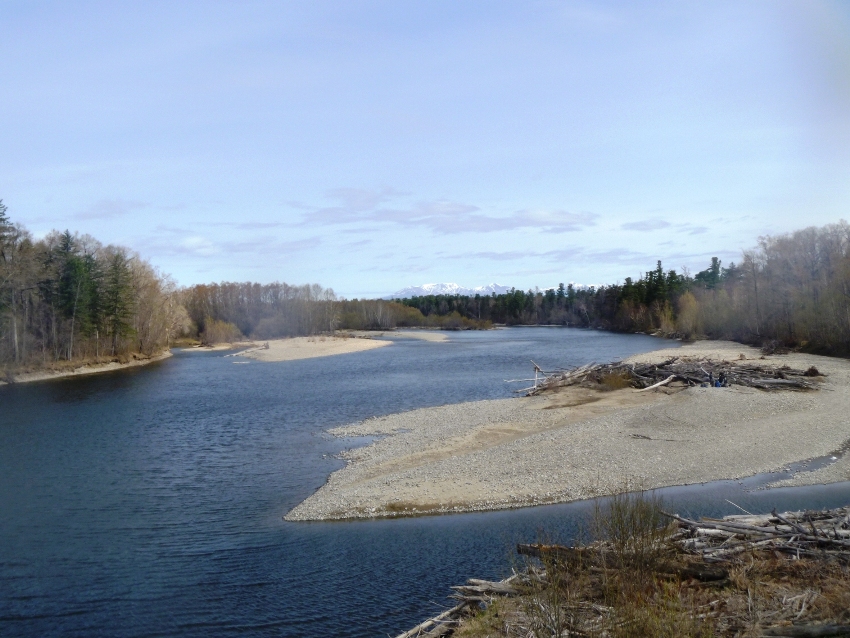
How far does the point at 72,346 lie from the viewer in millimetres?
63719

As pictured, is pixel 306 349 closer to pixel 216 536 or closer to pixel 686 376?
pixel 686 376

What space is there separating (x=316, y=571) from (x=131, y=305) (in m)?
65.1

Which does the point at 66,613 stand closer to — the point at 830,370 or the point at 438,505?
the point at 438,505

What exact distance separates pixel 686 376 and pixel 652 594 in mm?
30741

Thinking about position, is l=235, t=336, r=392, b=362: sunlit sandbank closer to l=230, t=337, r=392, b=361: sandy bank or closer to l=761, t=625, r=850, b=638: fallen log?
l=230, t=337, r=392, b=361: sandy bank

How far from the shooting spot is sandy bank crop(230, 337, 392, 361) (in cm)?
8231

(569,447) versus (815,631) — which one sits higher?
(815,631)

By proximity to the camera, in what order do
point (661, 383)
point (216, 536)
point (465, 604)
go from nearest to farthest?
point (465, 604) → point (216, 536) → point (661, 383)

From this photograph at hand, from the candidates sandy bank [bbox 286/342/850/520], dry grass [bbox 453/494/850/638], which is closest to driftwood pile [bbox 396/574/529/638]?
dry grass [bbox 453/494/850/638]

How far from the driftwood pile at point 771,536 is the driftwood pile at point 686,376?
24.7 m

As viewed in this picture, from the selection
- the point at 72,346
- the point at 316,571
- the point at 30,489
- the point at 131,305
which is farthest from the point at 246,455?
the point at 131,305

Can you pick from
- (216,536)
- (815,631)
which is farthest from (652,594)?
(216,536)

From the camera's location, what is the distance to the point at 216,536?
1672cm

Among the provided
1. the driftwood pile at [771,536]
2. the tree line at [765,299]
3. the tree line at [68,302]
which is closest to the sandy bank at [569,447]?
the driftwood pile at [771,536]
